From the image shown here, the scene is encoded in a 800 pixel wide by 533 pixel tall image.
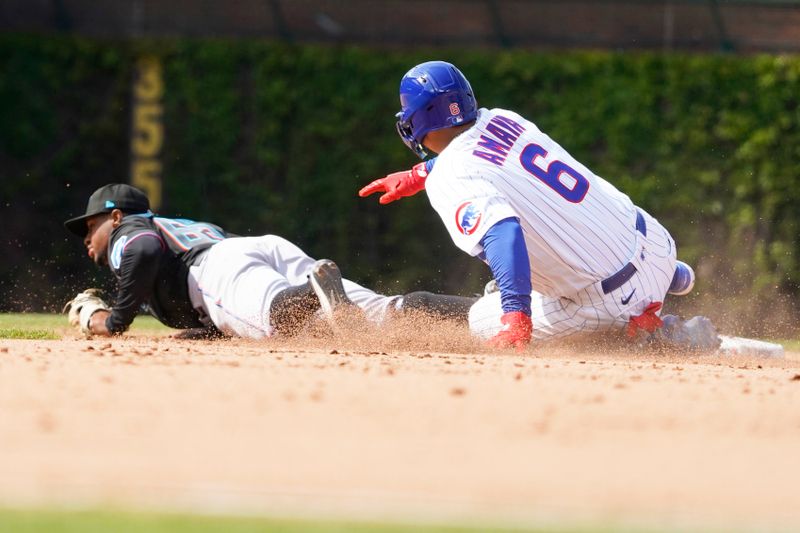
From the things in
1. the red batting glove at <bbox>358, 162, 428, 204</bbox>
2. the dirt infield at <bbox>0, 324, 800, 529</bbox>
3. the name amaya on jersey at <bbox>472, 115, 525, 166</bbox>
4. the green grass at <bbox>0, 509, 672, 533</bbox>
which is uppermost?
the name amaya on jersey at <bbox>472, 115, 525, 166</bbox>

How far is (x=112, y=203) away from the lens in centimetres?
705

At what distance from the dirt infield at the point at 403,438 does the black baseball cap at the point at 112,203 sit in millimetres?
1740

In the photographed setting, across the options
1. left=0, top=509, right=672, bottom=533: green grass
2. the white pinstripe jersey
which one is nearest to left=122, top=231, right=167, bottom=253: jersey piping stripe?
the white pinstripe jersey

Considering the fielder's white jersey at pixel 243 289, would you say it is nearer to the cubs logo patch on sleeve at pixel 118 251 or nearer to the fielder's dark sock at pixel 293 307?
the fielder's dark sock at pixel 293 307

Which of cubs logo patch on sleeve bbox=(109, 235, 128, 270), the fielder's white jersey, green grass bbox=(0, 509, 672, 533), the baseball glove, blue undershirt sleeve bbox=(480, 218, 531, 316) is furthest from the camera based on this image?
the baseball glove

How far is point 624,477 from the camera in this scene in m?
3.22

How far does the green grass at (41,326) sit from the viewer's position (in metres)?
7.05

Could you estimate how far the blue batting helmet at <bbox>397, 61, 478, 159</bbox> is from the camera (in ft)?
20.4

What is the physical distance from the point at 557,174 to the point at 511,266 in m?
0.83

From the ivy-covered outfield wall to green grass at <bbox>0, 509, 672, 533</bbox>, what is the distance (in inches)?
328

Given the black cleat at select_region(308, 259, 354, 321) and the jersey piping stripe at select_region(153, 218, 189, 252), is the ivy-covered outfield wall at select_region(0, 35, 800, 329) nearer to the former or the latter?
the jersey piping stripe at select_region(153, 218, 189, 252)

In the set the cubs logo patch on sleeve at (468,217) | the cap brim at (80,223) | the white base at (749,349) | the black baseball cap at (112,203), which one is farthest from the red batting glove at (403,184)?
the white base at (749,349)

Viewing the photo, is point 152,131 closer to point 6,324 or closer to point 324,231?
point 324,231

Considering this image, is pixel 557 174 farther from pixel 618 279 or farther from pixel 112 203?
pixel 112 203
